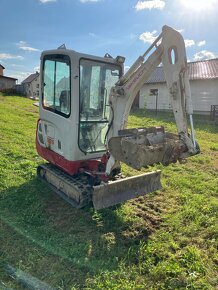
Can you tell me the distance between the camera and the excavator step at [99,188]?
448 centimetres

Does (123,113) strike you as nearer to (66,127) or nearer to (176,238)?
(66,127)

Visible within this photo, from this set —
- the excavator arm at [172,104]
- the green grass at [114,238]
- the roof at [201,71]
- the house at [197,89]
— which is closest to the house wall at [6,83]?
the house at [197,89]

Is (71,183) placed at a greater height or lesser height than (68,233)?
greater

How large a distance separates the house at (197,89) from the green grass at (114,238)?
14.5m

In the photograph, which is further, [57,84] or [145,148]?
[57,84]

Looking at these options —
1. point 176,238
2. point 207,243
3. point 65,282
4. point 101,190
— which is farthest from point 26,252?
point 207,243

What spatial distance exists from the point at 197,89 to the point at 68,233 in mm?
19413

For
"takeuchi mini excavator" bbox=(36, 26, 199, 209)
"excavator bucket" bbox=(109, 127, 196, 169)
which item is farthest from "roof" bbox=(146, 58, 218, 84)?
"excavator bucket" bbox=(109, 127, 196, 169)

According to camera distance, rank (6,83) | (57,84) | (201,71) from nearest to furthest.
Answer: (57,84)
(201,71)
(6,83)

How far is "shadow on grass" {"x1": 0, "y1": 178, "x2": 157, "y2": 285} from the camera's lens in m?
3.66

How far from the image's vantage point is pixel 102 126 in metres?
5.37

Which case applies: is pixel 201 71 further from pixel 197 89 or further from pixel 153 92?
pixel 153 92

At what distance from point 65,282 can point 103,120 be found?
9.26 ft

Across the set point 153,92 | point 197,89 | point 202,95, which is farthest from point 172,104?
point 153,92
